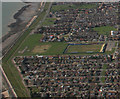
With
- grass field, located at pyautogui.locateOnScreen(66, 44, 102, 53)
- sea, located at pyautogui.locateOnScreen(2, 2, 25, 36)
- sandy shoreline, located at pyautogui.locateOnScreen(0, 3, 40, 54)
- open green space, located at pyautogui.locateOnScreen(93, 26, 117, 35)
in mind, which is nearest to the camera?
grass field, located at pyautogui.locateOnScreen(66, 44, 102, 53)

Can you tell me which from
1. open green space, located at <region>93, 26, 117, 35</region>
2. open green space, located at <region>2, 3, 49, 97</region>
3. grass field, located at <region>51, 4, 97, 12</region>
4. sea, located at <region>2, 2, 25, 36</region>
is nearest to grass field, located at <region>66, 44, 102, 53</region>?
open green space, located at <region>93, 26, 117, 35</region>

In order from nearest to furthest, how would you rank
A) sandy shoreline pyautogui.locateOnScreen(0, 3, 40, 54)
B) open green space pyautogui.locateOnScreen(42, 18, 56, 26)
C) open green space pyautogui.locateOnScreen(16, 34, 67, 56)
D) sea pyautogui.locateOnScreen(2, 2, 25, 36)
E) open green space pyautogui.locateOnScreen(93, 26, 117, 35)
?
1. open green space pyautogui.locateOnScreen(16, 34, 67, 56)
2. sandy shoreline pyautogui.locateOnScreen(0, 3, 40, 54)
3. open green space pyautogui.locateOnScreen(93, 26, 117, 35)
4. open green space pyautogui.locateOnScreen(42, 18, 56, 26)
5. sea pyautogui.locateOnScreen(2, 2, 25, 36)

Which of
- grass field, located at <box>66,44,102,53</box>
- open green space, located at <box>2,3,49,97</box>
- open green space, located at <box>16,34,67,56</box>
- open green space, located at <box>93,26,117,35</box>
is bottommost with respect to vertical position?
open green space, located at <box>2,3,49,97</box>

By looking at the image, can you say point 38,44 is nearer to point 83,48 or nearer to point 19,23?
point 83,48

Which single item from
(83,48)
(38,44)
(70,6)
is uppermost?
(70,6)

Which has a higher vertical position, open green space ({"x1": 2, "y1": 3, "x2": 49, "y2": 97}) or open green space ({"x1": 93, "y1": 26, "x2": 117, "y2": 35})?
open green space ({"x1": 93, "y1": 26, "x2": 117, "y2": 35})

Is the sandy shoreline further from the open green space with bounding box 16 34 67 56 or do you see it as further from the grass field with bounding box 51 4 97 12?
the grass field with bounding box 51 4 97 12

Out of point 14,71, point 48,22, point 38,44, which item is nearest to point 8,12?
point 48,22

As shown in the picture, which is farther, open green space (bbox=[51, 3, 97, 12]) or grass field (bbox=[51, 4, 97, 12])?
grass field (bbox=[51, 4, 97, 12])
